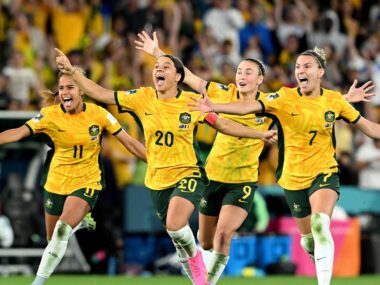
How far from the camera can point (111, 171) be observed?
797 inches

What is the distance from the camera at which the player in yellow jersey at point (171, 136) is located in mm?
14547

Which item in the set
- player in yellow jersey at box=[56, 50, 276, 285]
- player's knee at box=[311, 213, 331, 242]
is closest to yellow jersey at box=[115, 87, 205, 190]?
player in yellow jersey at box=[56, 50, 276, 285]

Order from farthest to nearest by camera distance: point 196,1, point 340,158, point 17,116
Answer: point 196,1
point 340,158
point 17,116

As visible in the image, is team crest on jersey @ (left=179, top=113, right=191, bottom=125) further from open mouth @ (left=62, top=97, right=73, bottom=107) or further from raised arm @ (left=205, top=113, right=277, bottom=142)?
open mouth @ (left=62, top=97, right=73, bottom=107)

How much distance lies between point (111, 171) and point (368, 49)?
7547 mm

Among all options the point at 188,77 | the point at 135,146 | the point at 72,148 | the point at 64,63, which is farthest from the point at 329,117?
the point at 72,148

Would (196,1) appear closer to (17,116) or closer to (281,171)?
(17,116)

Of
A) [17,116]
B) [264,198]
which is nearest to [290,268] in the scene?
[264,198]

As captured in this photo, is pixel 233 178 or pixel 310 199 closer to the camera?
pixel 310 199

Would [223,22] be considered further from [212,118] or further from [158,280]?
[212,118]

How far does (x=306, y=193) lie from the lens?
1457cm

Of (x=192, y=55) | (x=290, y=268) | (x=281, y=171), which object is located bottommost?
(x=290, y=268)

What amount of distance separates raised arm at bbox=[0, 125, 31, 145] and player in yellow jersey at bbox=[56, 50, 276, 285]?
42.4 inches

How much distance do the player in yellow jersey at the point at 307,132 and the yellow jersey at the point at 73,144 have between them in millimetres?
2091
